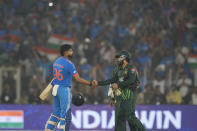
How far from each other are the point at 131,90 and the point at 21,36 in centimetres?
977

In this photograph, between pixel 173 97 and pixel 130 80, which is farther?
pixel 173 97

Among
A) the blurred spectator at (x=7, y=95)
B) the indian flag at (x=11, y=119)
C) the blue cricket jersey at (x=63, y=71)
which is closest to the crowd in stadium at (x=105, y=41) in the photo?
the blurred spectator at (x=7, y=95)

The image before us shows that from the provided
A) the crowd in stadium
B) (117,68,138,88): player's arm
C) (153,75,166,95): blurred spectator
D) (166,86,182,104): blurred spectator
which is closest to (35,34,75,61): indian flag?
the crowd in stadium

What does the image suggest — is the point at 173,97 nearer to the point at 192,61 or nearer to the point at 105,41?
the point at 192,61

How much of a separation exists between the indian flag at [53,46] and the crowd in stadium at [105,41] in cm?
18

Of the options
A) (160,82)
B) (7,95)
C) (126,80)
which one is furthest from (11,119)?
(160,82)

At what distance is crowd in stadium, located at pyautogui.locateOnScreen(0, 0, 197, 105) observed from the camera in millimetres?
18281

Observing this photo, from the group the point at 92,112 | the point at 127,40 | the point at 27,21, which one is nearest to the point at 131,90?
the point at 92,112

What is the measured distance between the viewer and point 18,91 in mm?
18188

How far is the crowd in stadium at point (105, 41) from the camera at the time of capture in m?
18.3

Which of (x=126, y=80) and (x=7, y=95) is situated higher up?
(x=126, y=80)

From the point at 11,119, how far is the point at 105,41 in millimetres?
6190

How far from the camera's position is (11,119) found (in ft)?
49.5

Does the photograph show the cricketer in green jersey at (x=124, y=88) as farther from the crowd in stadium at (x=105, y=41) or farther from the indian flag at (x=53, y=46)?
the indian flag at (x=53, y=46)
